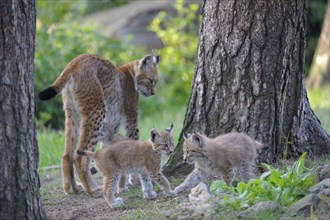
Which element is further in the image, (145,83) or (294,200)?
(145,83)

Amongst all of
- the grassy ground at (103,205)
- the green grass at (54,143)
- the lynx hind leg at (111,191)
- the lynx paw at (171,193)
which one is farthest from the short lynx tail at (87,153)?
the green grass at (54,143)

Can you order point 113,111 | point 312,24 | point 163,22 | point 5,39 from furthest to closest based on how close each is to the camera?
1. point 312,24
2. point 163,22
3. point 113,111
4. point 5,39

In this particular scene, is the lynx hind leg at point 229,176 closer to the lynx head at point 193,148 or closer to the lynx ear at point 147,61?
the lynx head at point 193,148

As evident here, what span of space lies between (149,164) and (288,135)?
62.1 inches

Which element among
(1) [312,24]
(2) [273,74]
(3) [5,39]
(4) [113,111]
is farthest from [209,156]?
(1) [312,24]

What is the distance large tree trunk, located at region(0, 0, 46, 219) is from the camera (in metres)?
5.97

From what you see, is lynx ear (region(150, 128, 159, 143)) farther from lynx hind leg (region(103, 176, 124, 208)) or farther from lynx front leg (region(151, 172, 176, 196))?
lynx hind leg (region(103, 176, 124, 208))

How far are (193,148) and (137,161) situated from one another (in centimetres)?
60

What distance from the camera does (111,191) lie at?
7.45 m

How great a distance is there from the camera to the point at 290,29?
7.89 meters

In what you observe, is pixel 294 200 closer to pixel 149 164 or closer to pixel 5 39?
pixel 149 164

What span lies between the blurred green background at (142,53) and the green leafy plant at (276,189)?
19.0ft

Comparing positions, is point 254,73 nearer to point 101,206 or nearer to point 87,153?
point 87,153

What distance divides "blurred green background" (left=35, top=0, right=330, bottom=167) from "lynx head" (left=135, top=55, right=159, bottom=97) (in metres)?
2.44
